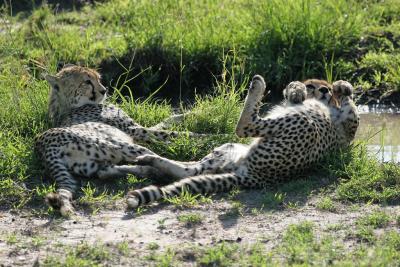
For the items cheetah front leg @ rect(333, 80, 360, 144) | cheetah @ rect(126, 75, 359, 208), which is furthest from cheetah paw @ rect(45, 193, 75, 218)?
cheetah front leg @ rect(333, 80, 360, 144)

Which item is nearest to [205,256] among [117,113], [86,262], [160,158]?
[86,262]

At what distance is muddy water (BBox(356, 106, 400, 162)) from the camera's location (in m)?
7.33

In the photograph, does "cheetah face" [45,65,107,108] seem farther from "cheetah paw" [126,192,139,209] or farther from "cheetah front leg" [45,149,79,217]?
"cheetah paw" [126,192,139,209]

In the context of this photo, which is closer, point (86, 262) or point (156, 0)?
point (86, 262)

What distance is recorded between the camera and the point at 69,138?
664 cm

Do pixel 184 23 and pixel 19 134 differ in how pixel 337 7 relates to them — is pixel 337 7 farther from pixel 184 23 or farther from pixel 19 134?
pixel 19 134

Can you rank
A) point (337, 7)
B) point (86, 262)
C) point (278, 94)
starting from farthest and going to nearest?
point (337, 7)
point (278, 94)
point (86, 262)

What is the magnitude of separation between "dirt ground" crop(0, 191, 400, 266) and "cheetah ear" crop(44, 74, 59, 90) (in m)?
1.60

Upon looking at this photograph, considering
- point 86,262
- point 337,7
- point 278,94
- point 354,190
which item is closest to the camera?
A: point 86,262

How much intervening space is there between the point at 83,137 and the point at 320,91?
1914 mm

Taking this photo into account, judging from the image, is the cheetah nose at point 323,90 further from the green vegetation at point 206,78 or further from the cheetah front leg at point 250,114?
the cheetah front leg at point 250,114

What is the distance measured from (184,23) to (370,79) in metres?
1.92

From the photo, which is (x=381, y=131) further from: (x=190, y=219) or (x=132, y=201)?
(x=132, y=201)

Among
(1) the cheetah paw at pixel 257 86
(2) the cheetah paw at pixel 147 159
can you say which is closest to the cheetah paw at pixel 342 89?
(1) the cheetah paw at pixel 257 86
